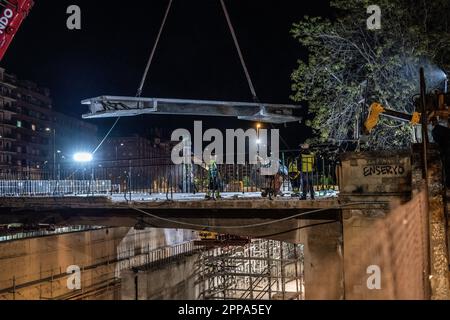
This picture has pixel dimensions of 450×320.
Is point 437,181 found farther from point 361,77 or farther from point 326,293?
point 361,77

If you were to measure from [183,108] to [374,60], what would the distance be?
8579mm

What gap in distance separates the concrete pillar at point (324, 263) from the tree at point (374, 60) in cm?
622

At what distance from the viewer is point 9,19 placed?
19.1 metres

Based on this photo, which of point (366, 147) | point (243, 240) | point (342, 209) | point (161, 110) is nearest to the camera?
point (342, 209)

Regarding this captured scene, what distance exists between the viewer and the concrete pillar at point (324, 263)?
10695 mm

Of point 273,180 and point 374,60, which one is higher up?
point 374,60

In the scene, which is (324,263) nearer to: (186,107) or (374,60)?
(186,107)

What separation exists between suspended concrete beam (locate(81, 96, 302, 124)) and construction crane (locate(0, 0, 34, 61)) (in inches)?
339

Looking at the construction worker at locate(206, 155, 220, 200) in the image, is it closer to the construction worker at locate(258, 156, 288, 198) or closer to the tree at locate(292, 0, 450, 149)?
the construction worker at locate(258, 156, 288, 198)

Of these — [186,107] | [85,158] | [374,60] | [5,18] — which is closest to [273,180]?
[186,107]

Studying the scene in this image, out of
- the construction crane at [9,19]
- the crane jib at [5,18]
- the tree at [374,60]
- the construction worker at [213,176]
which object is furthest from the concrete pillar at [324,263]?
the crane jib at [5,18]

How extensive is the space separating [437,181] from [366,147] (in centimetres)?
865
